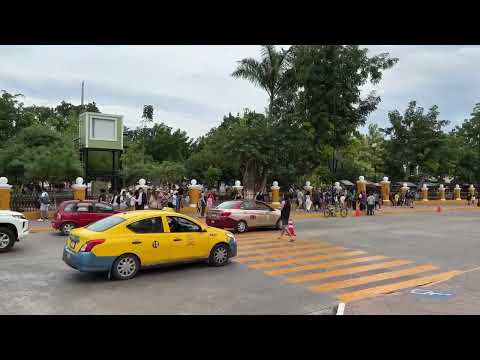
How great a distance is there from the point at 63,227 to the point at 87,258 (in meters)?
8.06

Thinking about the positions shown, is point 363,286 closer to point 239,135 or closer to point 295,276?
point 295,276

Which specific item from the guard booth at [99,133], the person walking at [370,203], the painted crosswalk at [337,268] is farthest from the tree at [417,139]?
the painted crosswalk at [337,268]

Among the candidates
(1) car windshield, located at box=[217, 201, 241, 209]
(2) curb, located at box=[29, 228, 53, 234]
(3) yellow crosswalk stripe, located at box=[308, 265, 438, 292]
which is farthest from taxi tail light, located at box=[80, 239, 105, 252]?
(2) curb, located at box=[29, 228, 53, 234]

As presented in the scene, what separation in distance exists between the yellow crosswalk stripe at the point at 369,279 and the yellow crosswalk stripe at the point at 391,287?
444 millimetres

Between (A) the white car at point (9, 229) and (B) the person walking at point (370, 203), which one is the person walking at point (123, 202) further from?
(B) the person walking at point (370, 203)

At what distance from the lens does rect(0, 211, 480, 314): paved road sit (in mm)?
7008

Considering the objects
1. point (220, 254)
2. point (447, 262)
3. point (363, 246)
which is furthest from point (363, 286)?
point (363, 246)

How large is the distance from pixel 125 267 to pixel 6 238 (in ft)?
17.9

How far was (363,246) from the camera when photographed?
46.3ft

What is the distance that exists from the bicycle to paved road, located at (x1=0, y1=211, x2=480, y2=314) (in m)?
11.9

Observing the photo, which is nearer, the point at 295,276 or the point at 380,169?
the point at 295,276

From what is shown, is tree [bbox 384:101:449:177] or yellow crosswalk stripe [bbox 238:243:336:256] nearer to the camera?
yellow crosswalk stripe [bbox 238:243:336:256]

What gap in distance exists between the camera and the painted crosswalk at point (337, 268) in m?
8.64

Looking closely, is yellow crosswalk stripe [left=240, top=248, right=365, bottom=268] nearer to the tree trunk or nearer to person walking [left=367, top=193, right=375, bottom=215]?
person walking [left=367, top=193, right=375, bottom=215]
